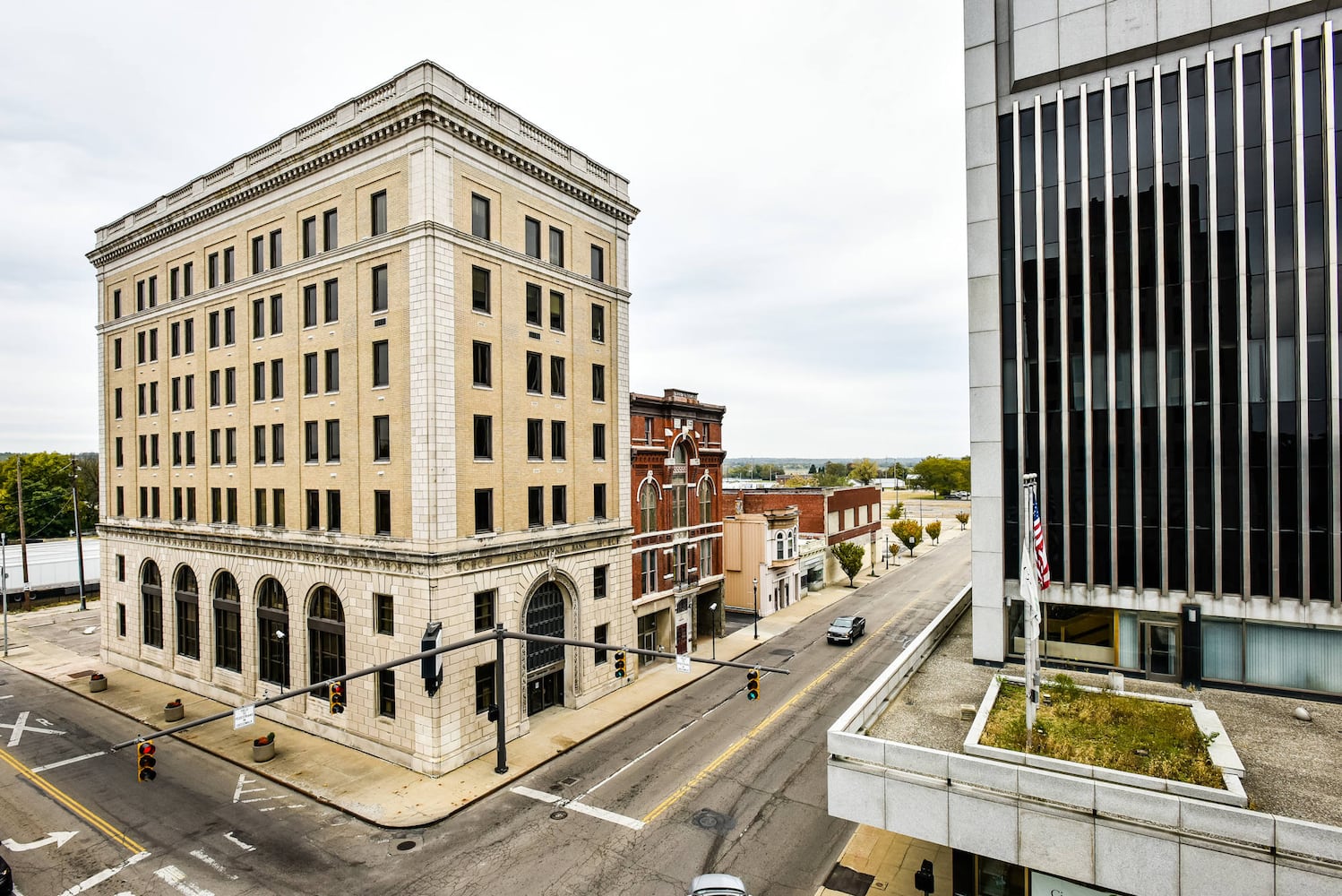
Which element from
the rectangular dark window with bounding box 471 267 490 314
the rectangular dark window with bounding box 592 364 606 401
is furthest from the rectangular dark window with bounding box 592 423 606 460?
the rectangular dark window with bounding box 471 267 490 314

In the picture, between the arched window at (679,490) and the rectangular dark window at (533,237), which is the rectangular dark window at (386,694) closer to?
the arched window at (679,490)

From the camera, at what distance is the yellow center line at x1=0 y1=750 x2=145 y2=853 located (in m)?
21.1

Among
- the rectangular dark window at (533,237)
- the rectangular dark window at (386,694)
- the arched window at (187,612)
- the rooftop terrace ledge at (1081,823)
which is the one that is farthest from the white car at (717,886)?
the arched window at (187,612)

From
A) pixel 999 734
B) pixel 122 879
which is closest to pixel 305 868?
pixel 122 879

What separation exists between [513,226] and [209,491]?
2169 cm

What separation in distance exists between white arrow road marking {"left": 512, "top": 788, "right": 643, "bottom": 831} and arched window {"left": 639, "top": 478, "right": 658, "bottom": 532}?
16.5 m

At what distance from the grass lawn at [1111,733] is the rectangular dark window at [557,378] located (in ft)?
71.8

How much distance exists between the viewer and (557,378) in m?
32.3

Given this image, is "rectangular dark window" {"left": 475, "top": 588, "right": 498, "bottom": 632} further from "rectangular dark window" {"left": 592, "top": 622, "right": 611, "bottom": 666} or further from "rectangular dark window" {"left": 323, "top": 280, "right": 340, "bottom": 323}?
"rectangular dark window" {"left": 323, "top": 280, "right": 340, "bottom": 323}

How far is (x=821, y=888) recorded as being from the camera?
1812 cm

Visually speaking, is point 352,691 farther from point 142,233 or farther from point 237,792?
point 142,233

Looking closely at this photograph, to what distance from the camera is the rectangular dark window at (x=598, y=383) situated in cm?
3456

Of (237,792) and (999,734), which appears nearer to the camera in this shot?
(999,734)

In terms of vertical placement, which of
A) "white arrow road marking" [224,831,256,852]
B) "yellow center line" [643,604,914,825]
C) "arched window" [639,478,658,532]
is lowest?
"yellow center line" [643,604,914,825]
